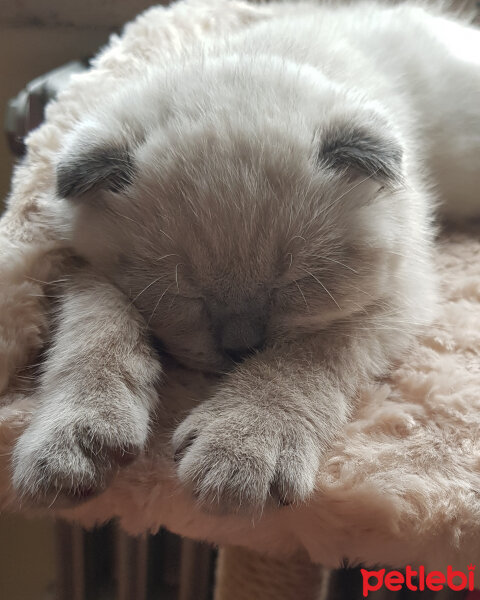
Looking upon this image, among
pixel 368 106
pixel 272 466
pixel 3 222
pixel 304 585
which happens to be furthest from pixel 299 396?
pixel 3 222

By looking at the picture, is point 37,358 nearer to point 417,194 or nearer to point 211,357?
point 211,357

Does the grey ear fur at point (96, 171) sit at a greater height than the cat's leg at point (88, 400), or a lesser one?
greater

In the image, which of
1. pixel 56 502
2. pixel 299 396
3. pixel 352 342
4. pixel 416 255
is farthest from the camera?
pixel 416 255

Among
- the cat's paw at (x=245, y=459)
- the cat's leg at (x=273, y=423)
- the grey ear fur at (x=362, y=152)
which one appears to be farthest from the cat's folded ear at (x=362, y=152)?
the cat's paw at (x=245, y=459)

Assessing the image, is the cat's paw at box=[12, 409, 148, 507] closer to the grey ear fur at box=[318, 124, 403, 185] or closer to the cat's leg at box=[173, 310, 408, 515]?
the cat's leg at box=[173, 310, 408, 515]

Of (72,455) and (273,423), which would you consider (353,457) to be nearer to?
(273,423)

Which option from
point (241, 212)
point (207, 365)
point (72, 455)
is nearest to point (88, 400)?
point (72, 455)

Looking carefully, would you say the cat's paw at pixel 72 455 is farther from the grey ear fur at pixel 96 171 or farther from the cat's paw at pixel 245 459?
the grey ear fur at pixel 96 171
